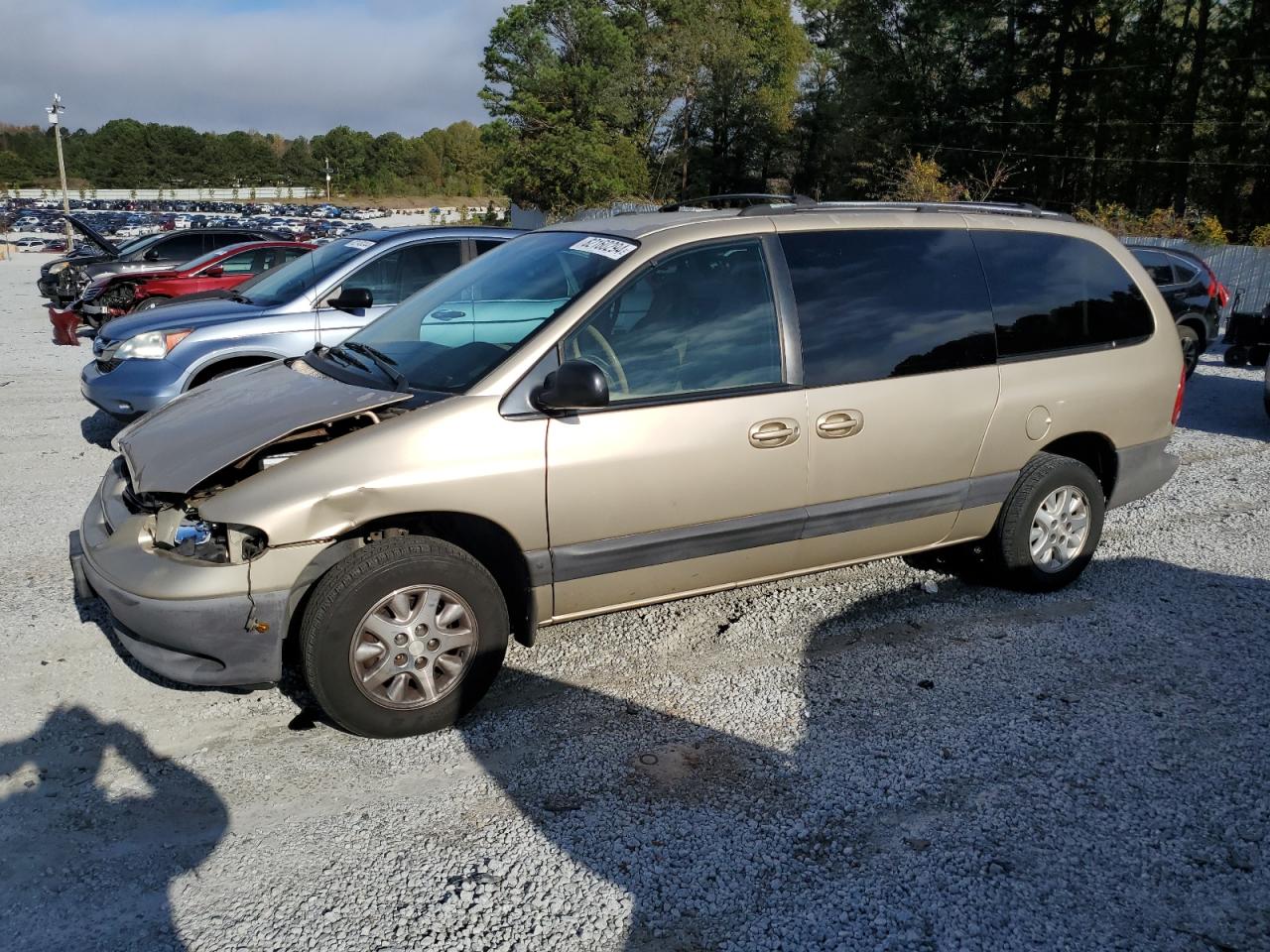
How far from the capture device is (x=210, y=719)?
3854 mm

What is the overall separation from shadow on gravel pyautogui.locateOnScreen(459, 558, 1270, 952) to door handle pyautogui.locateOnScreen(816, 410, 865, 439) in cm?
101

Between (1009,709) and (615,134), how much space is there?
54.4 m

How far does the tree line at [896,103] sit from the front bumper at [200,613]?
100 ft

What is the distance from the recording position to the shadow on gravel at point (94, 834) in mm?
2736

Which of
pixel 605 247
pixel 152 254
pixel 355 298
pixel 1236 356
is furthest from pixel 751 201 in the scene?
pixel 152 254

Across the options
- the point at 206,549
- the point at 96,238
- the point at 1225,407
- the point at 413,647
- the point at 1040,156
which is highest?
the point at 1040,156

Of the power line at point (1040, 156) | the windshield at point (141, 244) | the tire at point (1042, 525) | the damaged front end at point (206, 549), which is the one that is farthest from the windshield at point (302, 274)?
the power line at point (1040, 156)

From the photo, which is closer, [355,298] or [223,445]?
[223,445]

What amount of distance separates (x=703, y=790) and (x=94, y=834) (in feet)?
6.39

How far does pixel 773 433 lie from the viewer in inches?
162

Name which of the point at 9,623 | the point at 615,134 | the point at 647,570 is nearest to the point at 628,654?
the point at 647,570

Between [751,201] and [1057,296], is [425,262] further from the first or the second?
[1057,296]

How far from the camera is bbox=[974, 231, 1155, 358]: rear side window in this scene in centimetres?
483

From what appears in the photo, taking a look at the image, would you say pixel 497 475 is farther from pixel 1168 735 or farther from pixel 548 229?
pixel 1168 735
